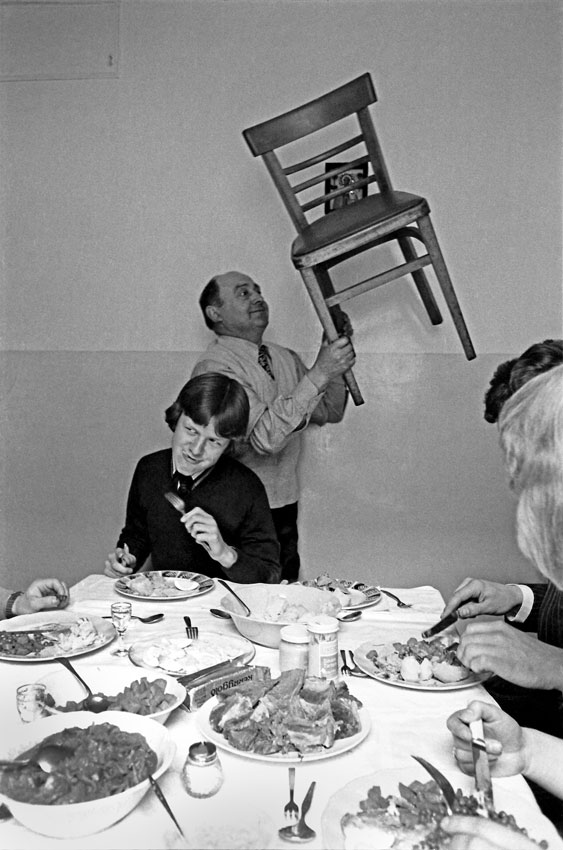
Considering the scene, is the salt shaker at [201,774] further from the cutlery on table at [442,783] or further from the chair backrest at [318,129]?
the chair backrest at [318,129]

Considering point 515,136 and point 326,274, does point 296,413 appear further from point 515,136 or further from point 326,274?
point 515,136

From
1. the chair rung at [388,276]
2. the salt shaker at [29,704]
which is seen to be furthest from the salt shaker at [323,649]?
the chair rung at [388,276]

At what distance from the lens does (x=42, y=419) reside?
3205 mm

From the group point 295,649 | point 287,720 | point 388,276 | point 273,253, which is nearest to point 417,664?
point 295,649

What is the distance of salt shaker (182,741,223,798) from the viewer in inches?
37.5

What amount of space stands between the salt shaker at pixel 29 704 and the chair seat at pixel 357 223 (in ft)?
6.04

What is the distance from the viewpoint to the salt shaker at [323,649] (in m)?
1.25

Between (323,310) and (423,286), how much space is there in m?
0.48

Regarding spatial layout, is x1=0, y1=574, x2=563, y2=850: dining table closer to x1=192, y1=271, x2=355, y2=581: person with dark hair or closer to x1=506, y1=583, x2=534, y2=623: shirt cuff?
x1=506, y1=583, x2=534, y2=623: shirt cuff

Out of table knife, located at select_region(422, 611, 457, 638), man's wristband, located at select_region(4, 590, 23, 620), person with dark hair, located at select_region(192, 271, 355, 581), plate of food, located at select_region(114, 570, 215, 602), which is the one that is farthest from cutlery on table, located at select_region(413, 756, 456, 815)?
person with dark hair, located at select_region(192, 271, 355, 581)

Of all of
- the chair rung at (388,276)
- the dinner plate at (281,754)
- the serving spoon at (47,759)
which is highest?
the chair rung at (388,276)

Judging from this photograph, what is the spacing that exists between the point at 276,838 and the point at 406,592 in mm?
1162

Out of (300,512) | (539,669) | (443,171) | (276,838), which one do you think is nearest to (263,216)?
(443,171)

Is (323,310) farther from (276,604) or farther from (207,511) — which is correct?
(276,604)
